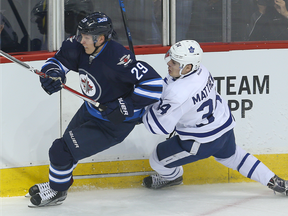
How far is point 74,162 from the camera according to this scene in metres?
2.42

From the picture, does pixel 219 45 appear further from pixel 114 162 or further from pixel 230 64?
pixel 114 162

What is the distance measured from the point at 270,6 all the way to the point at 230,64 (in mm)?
541

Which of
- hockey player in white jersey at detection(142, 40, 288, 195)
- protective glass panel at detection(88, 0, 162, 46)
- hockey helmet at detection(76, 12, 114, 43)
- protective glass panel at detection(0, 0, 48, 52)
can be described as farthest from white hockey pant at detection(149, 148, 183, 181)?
protective glass panel at detection(0, 0, 48, 52)

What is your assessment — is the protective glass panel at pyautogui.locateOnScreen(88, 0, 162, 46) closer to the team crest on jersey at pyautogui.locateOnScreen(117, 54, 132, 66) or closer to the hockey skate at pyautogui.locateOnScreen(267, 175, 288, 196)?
the team crest on jersey at pyautogui.locateOnScreen(117, 54, 132, 66)

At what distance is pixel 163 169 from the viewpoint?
2.70 meters

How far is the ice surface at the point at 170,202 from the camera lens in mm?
2422

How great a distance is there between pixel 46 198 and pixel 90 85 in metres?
0.79

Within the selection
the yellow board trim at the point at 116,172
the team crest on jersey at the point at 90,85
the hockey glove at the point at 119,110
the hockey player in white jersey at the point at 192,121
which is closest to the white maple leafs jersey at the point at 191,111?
the hockey player in white jersey at the point at 192,121

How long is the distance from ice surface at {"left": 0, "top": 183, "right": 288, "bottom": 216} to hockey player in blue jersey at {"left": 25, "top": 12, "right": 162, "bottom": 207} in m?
0.16

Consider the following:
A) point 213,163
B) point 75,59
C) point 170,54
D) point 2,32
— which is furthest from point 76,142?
point 213,163

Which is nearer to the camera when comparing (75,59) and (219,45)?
(75,59)

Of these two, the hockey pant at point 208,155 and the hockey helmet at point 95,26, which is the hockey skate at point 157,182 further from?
the hockey helmet at point 95,26

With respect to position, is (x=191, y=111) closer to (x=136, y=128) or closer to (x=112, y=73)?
(x=112, y=73)

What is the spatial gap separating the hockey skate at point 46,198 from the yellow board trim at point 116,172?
328 millimetres
